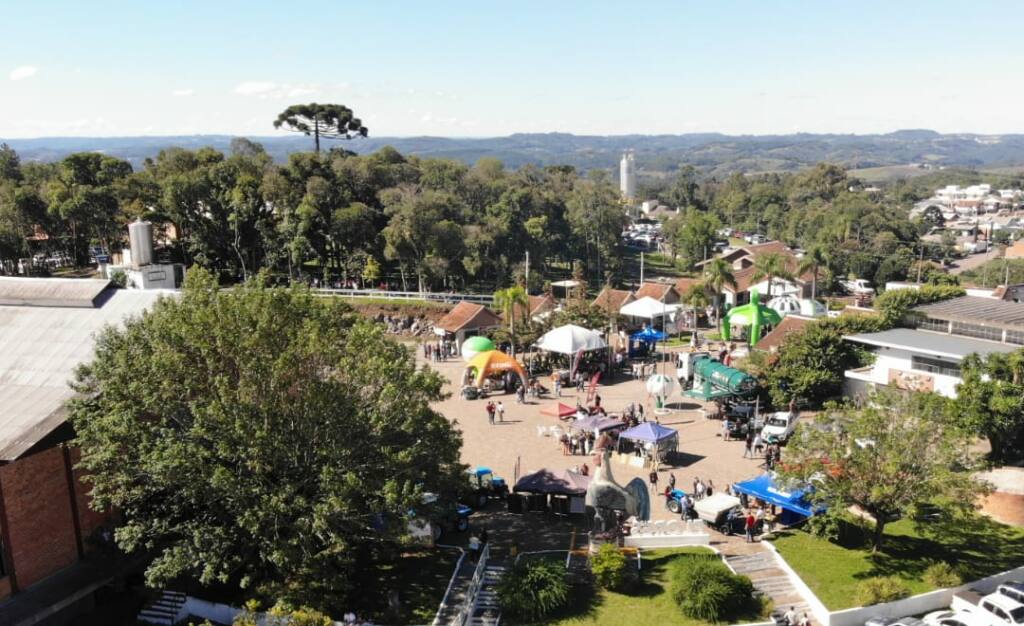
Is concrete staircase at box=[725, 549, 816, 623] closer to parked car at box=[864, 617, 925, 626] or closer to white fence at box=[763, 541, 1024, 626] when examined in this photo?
white fence at box=[763, 541, 1024, 626]

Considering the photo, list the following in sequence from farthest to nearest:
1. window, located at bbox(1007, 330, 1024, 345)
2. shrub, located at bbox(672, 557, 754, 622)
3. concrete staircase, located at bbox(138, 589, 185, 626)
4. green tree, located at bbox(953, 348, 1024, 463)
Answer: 1. window, located at bbox(1007, 330, 1024, 345)
2. green tree, located at bbox(953, 348, 1024, 463)
3. concrete staircase, located at bbox(138, 589, 185, 626)
4. shrub, located at bbox(672, 557, 754, 622)

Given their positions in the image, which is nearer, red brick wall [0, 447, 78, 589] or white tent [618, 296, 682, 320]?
red brick wall [0, 447, 78, 589]

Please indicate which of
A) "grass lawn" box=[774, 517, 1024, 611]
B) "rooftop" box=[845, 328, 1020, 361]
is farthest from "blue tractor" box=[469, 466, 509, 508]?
"rooftop" box=[845, 328, 1020, 361]

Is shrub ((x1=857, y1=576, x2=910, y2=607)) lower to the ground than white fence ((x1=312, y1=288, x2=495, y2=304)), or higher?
lower

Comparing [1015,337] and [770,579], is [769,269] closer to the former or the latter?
[1015,337]

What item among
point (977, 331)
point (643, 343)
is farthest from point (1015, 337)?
point (643, 343)
